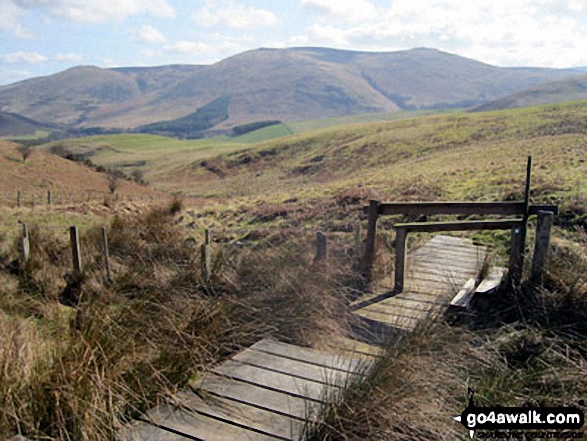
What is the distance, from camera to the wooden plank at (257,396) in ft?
10.8

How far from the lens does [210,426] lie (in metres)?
3.12

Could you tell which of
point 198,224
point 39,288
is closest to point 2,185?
point 198,224

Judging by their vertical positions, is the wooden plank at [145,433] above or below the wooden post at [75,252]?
above

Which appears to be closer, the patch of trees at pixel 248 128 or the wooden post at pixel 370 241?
the wooden post at pixel 370 241

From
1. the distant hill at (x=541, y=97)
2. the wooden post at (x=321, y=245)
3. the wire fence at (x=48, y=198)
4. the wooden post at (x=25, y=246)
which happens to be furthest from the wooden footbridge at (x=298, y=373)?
the distant hill at (x=541, y=97)

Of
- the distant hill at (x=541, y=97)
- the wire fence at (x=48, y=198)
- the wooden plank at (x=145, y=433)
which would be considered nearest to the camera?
the wooden plank at (x=145, y=433)

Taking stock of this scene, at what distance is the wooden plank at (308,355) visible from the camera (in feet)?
12.6

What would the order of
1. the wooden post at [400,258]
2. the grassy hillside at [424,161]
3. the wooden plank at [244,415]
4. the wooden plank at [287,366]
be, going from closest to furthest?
the wooden plank at [244,415]
the wooden plank at [287,366]
the wooden post at [400,258]
the grassy hillside at [424,161]

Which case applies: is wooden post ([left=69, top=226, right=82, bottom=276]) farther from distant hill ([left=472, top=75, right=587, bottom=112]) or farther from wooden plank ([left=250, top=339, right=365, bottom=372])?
distant hill ([left=472, top=75, right=587, bottom=112])

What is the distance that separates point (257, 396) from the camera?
3.48 metres

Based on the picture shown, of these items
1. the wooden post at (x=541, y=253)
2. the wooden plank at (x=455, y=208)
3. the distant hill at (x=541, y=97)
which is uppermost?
the distant hill at (x=541, y=97)

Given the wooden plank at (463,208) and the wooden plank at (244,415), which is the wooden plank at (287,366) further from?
the wooden plank at (463,208)

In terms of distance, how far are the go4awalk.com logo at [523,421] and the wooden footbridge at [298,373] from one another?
67 centimetres

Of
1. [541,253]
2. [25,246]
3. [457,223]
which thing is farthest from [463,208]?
[25,246]
